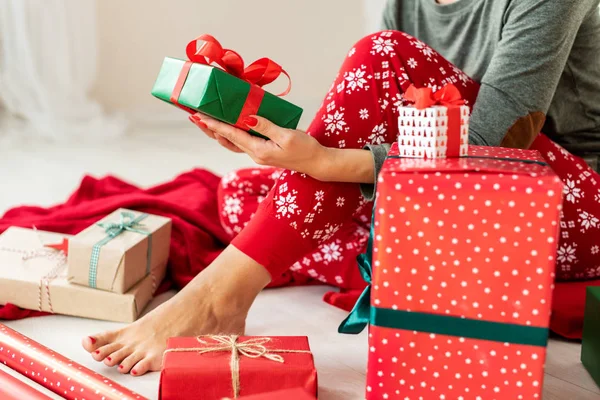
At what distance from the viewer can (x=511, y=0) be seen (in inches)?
47.7

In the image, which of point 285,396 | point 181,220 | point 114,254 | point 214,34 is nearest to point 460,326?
point 285,396

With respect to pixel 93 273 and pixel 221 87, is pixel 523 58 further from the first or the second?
pixel 93 273

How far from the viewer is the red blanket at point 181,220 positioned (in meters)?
1.24

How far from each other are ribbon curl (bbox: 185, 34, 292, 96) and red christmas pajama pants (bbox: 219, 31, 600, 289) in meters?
0.10

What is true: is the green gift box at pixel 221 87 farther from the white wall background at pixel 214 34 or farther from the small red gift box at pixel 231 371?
the white wall background at pixel 214 34

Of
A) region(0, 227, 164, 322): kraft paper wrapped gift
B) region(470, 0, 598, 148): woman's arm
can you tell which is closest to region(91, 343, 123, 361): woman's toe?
region(0, 227, 164, 322): kraft paper wrapped gift

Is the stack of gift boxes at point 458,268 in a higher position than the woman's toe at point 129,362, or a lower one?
higher

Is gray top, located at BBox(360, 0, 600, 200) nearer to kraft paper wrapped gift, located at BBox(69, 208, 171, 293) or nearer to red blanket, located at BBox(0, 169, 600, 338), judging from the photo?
red blanket, located at BBox(0, 169, 600, 338)

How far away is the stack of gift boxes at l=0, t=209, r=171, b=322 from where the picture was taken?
121 centimetres

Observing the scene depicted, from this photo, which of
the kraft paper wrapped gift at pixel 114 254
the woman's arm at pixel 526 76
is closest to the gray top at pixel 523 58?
the woman's arm at pixel 526 76

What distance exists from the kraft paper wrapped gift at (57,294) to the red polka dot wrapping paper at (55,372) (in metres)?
0.20

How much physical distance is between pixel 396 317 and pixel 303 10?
93.4 inches

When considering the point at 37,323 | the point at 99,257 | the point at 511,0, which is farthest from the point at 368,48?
the point at 37,323

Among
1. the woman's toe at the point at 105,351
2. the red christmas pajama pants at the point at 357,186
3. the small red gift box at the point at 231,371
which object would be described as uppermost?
the red christmas pajama pants at the point at 357,186
